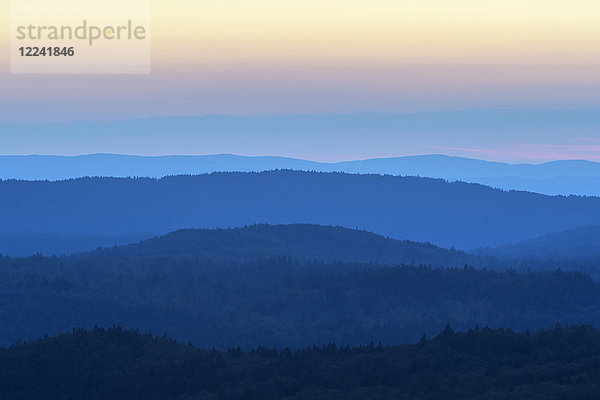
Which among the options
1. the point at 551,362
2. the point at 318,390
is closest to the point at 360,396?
the point at 318,390

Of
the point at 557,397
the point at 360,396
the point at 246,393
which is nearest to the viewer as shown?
the point at 557,397

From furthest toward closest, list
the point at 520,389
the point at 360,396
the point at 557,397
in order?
the point at 360,396, the point at 520,389, the point at 557,397

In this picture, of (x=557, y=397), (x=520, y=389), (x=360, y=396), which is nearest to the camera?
(x=557, y=397)

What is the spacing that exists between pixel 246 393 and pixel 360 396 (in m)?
23.1

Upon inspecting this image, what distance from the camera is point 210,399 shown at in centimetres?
19788

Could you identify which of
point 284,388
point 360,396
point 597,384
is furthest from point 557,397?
point 284,388

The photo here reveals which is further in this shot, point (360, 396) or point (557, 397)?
point (360, 396)

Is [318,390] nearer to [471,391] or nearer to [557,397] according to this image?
[471,391]

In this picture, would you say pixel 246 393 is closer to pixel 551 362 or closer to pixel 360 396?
pixel 360 396

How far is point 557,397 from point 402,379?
4540cm

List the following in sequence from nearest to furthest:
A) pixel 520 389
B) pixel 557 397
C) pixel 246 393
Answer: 1. pixel 557 397
2. pixel 520 389
3. pixel 246 393

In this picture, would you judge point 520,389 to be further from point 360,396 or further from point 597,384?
point 360,396

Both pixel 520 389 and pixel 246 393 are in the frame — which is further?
pixel 246 393

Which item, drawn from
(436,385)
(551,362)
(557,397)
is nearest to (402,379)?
(436,385)
